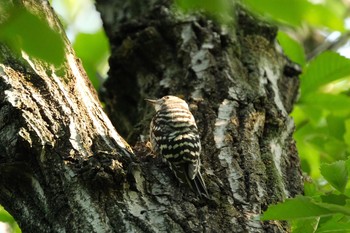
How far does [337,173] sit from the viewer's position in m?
2.29

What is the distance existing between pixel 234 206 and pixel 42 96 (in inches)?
41.8

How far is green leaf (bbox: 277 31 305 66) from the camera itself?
4.46m

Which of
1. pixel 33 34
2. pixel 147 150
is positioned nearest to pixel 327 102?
pixel 147 150

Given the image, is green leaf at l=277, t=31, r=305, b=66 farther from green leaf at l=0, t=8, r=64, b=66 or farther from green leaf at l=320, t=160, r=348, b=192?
green leaf at l=0, t=8, r=64, b=66

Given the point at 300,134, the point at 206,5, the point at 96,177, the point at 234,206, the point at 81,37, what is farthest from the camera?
the point at 81,37

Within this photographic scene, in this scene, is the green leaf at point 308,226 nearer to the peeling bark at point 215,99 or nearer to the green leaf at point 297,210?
the peeling bark at point 215,99

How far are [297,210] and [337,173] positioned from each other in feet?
1.29

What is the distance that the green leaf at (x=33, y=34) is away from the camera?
4.31ft

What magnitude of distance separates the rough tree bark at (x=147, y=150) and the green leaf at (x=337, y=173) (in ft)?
1.47

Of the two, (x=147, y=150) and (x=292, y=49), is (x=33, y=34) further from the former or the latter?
(x=292, y=49)

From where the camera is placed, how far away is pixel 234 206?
2738mm

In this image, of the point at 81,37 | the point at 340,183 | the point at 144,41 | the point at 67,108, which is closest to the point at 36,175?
the point at 67,108

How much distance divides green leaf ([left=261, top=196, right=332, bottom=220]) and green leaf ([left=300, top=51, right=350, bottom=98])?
2.22 meters

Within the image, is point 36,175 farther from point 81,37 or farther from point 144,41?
point 81,37
